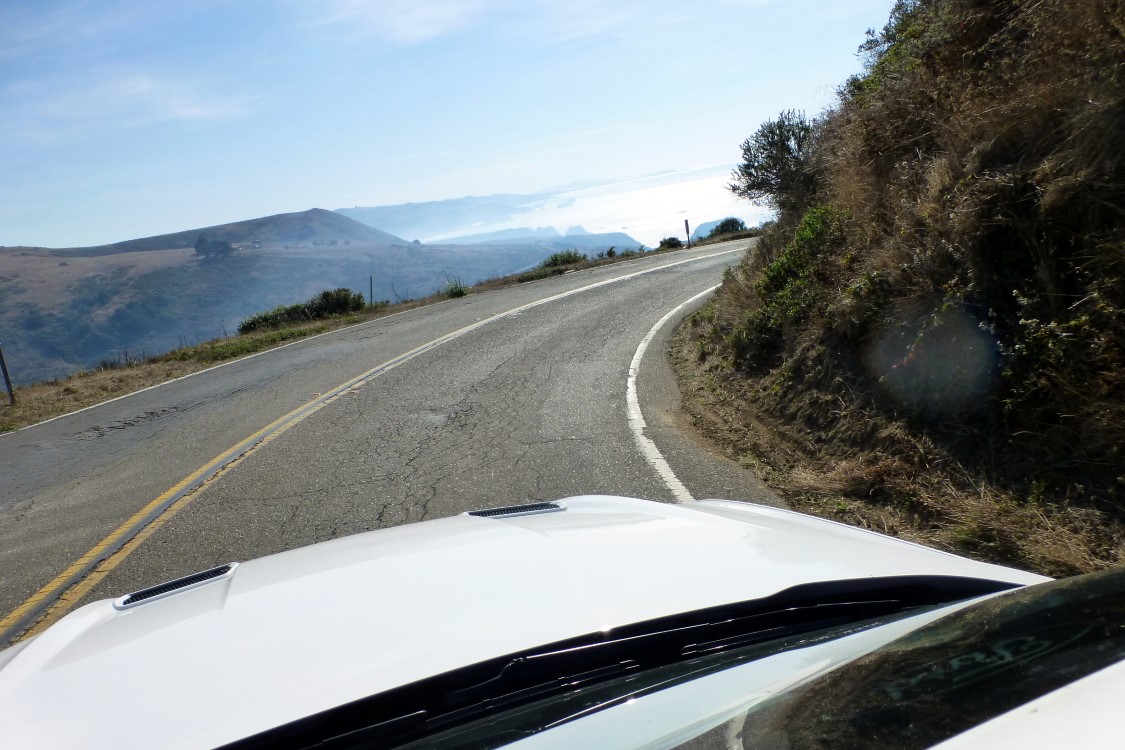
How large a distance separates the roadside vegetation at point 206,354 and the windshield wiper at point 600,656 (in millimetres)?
13564

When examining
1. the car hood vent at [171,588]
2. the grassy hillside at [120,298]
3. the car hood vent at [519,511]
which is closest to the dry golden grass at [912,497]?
the car hood vent at [519,511]

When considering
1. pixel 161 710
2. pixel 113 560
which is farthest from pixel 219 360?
pixel 161 710

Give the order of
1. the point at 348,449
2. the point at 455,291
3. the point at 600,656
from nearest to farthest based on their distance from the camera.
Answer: the point at 600,656, the point at 348,449, the point at 455,291

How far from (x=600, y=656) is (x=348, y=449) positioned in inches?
262

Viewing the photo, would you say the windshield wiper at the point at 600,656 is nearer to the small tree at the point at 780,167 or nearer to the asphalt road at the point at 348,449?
the asphalt road at the point at 348,449

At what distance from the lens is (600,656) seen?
6.97ft

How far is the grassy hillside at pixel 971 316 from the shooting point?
473 centimetres

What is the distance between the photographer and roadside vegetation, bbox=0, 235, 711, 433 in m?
14.6

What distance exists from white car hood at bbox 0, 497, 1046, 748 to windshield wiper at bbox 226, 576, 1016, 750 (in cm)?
4

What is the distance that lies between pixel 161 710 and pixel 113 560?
471 centimetres

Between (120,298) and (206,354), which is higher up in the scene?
(120,298)

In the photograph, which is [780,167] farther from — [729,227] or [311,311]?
[729,227]

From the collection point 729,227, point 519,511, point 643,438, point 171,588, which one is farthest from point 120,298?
point 171,588

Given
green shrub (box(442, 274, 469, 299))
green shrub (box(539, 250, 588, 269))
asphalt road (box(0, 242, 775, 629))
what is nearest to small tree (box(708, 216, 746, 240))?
green shrub (box(539, 250, 588, 269))
